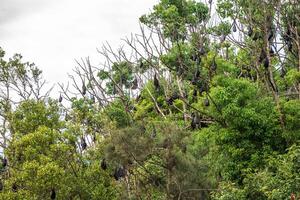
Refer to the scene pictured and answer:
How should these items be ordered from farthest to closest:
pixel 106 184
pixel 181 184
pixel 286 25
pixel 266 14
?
pixel 286 25 < pixel 266 14 < pixel 106 184 < pixel 181 184

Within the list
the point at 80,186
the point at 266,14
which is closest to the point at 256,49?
the point at 266,14

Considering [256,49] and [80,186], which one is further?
[256,49]

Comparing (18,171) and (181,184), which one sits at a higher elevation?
(18,171)

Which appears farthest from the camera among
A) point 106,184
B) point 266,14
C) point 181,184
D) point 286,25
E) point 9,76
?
point 9,76

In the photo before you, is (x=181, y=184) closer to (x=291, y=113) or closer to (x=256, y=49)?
(x=291, y=113)

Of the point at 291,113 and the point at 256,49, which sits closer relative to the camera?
the point at 291,113

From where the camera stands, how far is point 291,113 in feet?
53.7

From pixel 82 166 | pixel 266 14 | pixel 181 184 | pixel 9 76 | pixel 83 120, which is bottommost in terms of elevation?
pixel 181 184

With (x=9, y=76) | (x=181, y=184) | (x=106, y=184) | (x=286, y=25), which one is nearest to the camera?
(x=181, y=184)

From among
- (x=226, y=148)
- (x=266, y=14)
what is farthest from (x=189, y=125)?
(x=266, y=14)

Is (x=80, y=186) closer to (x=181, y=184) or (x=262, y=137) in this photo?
(x=181, y=184)

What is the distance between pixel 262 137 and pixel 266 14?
449cm

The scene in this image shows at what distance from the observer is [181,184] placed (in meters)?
15.6

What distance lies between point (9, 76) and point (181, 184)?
12938 mm
